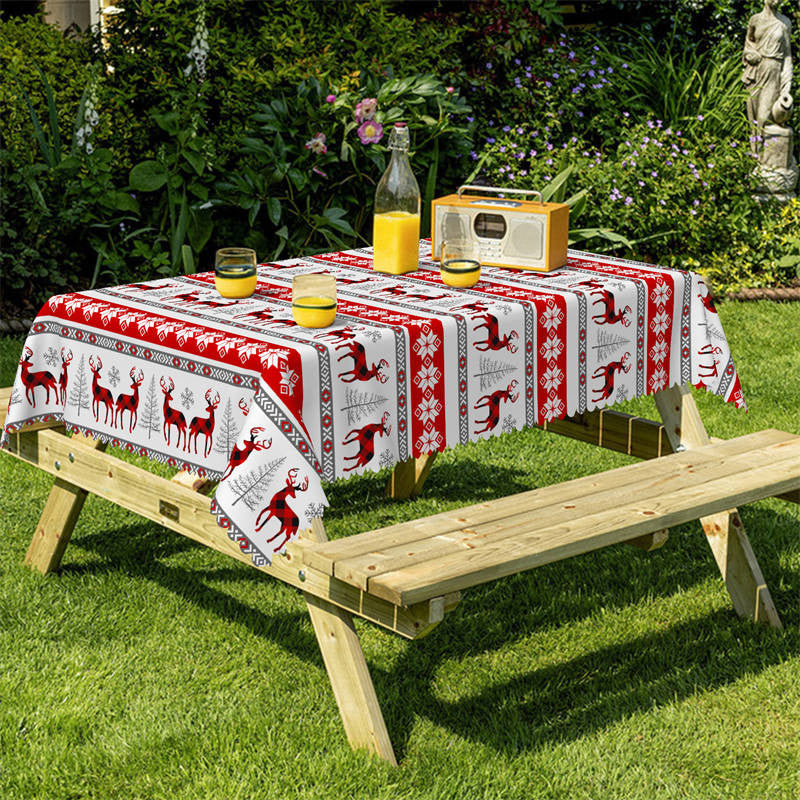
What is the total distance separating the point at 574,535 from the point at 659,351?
1.05m

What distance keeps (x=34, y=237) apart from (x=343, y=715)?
15.2ft

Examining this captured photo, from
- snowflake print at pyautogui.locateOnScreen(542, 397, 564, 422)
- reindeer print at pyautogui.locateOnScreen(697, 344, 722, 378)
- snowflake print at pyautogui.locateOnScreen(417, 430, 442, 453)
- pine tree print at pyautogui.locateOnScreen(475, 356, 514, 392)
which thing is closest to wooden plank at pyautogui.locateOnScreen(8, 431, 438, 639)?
snowflake print at pyautogui.locateOnScreen(417, 430, 442, 453)

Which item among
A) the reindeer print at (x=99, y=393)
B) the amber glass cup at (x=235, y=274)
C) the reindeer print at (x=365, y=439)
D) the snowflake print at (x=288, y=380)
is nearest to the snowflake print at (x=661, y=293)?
the reindeer print at (x=365, y=439)

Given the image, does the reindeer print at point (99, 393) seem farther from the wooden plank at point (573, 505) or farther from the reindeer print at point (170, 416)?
the wooden plank at point (573, 505)

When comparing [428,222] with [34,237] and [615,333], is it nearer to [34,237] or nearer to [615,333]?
[34,237]

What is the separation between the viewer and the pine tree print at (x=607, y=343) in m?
3.71

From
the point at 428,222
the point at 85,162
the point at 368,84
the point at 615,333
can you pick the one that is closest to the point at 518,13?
the point at 368,84

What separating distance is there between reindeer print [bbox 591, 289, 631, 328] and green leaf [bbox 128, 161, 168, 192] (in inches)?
152

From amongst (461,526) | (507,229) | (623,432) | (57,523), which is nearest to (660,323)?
(623,432)

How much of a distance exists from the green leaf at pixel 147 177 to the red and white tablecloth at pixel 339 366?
10.4ft

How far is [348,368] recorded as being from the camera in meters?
3.11

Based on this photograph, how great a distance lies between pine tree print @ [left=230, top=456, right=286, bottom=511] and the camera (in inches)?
117

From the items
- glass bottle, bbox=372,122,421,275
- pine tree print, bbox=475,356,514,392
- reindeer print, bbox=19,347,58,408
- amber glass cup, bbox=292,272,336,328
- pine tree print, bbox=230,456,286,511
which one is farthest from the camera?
glass bottle, bbox=372,122,421,275

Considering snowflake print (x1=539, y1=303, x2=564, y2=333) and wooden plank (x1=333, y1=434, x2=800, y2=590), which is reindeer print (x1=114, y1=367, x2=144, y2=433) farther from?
snowflake print (x1=539, y1=303, x2=564, y2=333)
